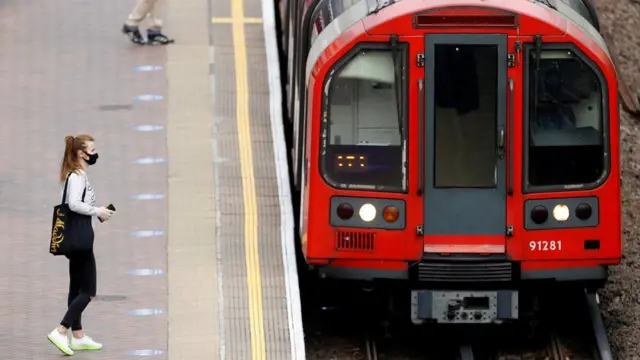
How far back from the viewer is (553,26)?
42.3 ft

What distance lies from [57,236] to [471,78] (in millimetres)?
3491

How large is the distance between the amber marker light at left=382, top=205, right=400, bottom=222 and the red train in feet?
0.04

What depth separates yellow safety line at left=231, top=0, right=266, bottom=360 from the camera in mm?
13242

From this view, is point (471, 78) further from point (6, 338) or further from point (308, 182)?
point (6, 338)

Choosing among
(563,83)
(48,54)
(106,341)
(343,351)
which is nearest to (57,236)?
(106,341)

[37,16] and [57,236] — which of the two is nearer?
[57,236]

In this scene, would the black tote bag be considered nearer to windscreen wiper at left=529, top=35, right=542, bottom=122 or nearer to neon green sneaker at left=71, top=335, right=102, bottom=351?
neon green sneaker at left=71, top=335, right=102, bottom=351

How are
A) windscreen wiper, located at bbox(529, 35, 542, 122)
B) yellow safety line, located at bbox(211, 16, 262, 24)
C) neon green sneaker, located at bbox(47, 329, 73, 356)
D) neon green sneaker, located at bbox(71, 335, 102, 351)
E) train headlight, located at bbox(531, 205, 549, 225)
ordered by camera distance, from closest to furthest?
neon green sneaker, located at bbox(47, 329, 73, 356), neon green sneaker, located at bbox(71, 335, 102, 351), windscreen wiper, located at bbox(529, 35, 542, 122), train headlight, located at bbox(531, 205, 549, 225), yellow safety line, located at bbox(211, 16, 262, 24)

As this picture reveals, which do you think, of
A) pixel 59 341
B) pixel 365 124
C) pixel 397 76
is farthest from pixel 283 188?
A: pixel 59 341

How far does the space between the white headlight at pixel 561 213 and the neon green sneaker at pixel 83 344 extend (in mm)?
3787

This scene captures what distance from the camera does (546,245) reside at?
13148mm

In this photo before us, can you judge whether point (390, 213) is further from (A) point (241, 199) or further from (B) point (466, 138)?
(A) point (241, 199)

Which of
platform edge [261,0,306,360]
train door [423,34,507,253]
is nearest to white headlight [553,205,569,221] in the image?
train door [423,34,507,253]

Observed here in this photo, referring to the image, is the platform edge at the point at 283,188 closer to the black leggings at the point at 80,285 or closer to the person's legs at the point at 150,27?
the person's legs at the point at 150,27
